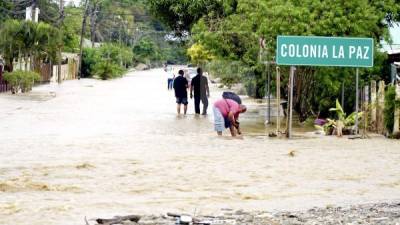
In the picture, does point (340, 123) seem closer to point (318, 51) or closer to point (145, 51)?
point (318, 51)

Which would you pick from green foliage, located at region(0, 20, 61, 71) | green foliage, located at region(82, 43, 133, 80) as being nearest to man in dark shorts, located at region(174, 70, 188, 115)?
green foliage, located at region(0, 20, 61, 71)

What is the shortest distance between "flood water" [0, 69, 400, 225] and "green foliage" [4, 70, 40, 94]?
17233 millimetres

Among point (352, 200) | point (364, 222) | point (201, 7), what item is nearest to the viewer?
point (364, 222)

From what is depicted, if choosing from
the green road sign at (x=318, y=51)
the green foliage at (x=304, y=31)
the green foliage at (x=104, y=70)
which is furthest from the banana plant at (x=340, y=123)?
the green foliage at (x=104, y=70)

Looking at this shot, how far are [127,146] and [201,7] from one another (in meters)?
12.9

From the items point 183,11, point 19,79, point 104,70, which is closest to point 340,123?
point 183,11

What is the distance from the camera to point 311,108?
25328 mm

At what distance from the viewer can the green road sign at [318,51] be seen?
18562mm

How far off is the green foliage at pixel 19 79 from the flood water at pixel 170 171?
678 inches

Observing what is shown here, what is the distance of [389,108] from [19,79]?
2575 centimetres

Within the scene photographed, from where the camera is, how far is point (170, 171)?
13.2 m

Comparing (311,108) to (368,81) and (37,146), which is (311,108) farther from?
(37,146)

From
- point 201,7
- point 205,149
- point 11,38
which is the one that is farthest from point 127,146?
point 11,38

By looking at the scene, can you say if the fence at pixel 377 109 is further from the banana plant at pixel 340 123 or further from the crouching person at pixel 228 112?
the crouching person at pixel 228 112
